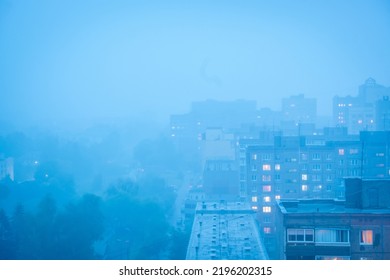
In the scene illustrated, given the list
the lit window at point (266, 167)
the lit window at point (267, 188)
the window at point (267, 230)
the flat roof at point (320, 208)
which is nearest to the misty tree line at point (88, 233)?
the window at point (267, 230)

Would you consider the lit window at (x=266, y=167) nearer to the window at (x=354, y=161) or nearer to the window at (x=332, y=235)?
the window at (x=354, y=161)

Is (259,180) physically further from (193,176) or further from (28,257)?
(193,176)

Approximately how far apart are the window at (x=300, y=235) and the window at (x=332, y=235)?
3.5 inches

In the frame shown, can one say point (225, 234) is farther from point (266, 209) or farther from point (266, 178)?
point (266, 178)

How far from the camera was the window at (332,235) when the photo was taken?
17.4 feet

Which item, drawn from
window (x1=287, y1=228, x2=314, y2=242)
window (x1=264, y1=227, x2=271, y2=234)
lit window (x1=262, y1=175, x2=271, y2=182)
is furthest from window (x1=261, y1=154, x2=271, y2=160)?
window (x1=287, y1=228, x2=314, y2=242)

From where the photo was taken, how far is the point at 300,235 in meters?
5.38

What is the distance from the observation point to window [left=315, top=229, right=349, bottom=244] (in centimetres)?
529

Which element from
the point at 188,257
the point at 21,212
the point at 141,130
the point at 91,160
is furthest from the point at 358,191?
the point at 141,130

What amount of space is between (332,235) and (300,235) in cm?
40

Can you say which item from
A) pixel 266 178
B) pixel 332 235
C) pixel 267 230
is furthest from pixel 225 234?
pixel 266 178

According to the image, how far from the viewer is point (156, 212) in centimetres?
1206

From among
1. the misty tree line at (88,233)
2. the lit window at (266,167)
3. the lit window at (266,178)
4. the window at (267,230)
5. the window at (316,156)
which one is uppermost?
the window at (316,156)

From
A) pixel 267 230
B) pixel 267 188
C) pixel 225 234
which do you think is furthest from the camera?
→ pixel 267 188
